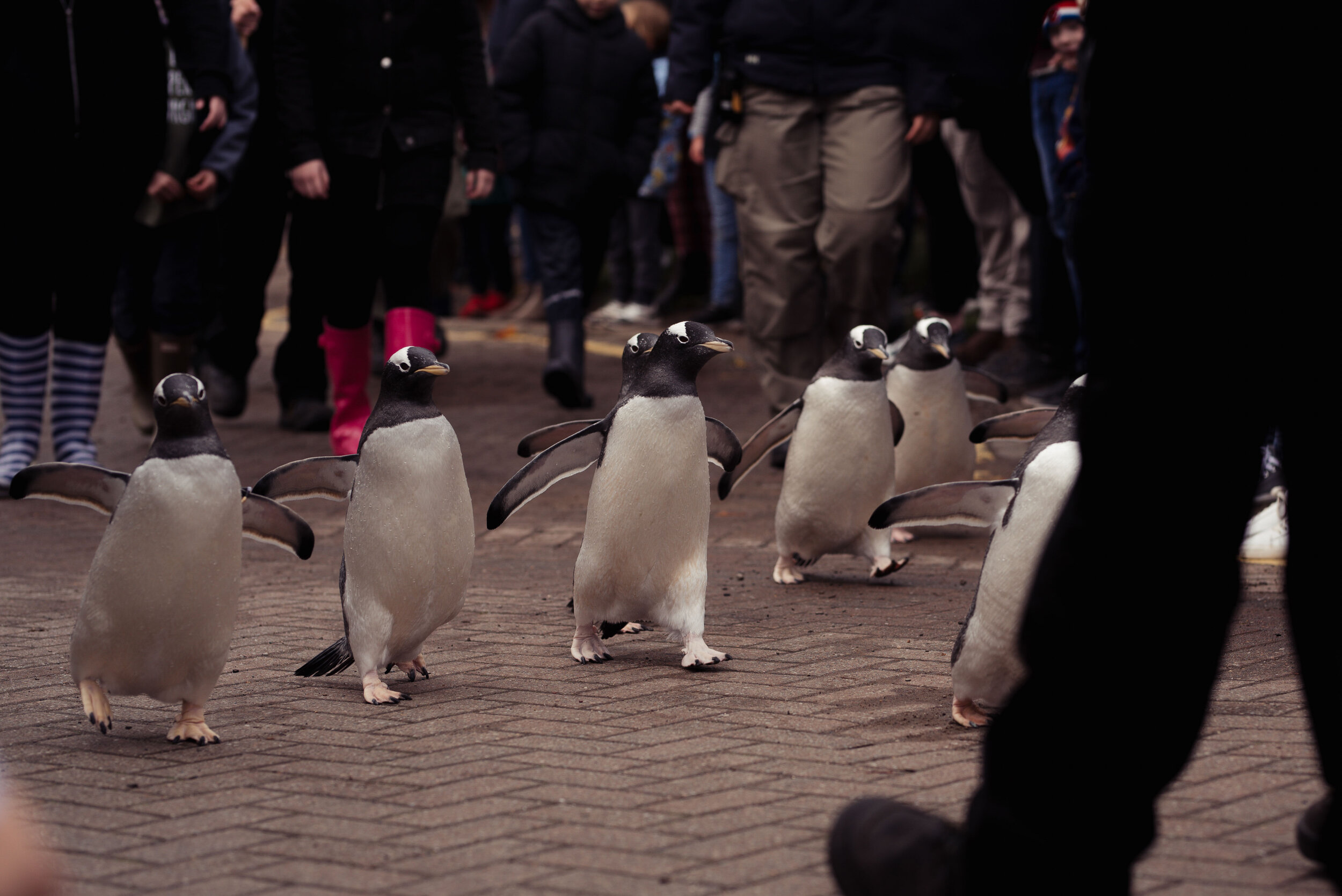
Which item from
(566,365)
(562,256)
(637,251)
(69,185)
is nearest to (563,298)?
(562,256)

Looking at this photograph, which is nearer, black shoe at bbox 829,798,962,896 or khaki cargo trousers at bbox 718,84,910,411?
black shoe at bbox 829,798,962,896

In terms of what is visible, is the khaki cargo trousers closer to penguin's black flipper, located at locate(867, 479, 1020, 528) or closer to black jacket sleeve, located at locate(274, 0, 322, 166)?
black jacket sleeve, located at locate(274, 0, 322, 166)

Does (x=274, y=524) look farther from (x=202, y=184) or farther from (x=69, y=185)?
(x=202, y=184)

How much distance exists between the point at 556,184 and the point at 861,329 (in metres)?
3.87

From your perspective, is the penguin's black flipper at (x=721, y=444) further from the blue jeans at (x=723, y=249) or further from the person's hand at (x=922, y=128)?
the blue jeans at (x=723, y=249)

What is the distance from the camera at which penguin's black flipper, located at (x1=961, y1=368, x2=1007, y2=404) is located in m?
6.05

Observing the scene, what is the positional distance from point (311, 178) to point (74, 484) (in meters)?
3.49

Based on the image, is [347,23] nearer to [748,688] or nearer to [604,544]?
[604,544]

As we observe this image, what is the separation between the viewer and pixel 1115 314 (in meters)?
2.01

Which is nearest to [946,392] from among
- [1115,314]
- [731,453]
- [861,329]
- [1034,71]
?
[861,329]

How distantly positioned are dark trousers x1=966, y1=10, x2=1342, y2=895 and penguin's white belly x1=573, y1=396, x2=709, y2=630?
2070 millimetres

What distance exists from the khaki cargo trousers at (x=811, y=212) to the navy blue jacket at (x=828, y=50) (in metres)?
0.07

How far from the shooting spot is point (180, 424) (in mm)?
3357

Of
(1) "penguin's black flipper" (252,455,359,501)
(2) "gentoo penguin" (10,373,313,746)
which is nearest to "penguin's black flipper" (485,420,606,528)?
(1) "penguin's black flipper" (252,455,359,501)
